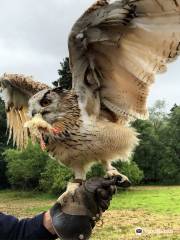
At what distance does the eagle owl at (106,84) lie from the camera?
3898 mm

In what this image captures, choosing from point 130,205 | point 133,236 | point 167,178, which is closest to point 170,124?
point 167,178

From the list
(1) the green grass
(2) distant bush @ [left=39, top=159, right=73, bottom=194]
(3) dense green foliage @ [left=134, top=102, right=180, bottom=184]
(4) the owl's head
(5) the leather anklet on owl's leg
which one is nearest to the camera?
(5) the leather anklet on owl's leg

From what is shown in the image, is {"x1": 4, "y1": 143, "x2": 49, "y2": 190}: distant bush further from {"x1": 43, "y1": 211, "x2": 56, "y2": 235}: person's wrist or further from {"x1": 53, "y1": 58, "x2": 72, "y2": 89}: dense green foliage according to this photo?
{"x1": 43, "y1": 211, "x2": 56, "y2": 235}: person's wrist

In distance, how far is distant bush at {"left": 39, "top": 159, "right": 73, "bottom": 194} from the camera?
107 ft

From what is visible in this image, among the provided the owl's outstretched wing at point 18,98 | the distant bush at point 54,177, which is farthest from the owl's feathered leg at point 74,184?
the distant bush at point 54,177

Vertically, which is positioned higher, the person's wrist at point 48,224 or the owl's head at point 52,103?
the owl's head at point 52,103

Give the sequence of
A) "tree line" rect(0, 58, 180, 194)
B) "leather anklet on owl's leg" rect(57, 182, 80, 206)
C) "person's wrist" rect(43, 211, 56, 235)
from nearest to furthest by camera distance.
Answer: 1. "person's wrist" rect(43, 211, 56, 235)
2. "leather anklet on owl's leg" rect(57, 182, 80, 206)
3. "tree line" rect(0, 58, 180, 194)

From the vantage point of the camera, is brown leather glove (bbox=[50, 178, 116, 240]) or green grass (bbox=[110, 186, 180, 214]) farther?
green grass (bbox=[110, 186, 180, 214])

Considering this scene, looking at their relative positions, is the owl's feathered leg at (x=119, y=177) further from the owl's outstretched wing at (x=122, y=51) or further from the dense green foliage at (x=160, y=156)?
the dense green foliage at (x=160, y=156)

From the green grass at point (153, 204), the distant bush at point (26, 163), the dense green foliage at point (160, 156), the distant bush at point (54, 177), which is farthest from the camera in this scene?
the dense green foliage at point (160, 156)

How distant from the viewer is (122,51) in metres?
4.28

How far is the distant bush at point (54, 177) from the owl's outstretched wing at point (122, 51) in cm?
2659

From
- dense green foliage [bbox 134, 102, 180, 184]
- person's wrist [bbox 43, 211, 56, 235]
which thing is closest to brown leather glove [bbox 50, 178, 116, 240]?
person's wrist [bbox 43, 211, 56, 235]

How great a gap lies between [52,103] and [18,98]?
1041mm
